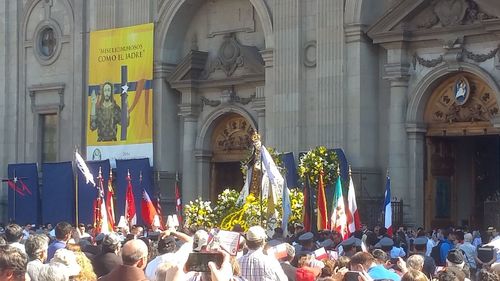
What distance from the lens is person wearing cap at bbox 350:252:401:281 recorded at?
11.9m

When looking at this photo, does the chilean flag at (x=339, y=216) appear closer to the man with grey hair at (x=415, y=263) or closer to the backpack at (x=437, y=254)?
the backpack at (x=437, y=254)

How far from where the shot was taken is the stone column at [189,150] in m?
37.2

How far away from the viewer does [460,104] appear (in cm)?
2961

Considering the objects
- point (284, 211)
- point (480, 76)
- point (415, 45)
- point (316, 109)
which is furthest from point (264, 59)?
point (284, 211)

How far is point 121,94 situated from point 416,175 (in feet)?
38.7

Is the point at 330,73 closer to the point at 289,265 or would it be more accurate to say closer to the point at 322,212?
the point at 322,212

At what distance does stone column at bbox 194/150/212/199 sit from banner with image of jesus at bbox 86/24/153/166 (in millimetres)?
1651

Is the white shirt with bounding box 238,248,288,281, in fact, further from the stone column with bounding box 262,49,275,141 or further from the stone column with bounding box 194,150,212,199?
the stone column with bounding box 194,150,212,199

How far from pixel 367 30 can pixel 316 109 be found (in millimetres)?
2739

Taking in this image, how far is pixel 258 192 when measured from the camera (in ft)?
84.3

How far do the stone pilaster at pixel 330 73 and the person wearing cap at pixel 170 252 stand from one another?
16.5 metres

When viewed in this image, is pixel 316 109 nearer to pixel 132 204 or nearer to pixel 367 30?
pixel 367 30

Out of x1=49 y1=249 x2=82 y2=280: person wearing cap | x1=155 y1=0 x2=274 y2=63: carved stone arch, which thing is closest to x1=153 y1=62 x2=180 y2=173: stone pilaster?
x1=155 y1=0 x2=274 y2=63: carved stone arch

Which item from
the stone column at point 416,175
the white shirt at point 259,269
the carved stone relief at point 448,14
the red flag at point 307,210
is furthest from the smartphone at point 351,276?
the stone column at point 416,175
